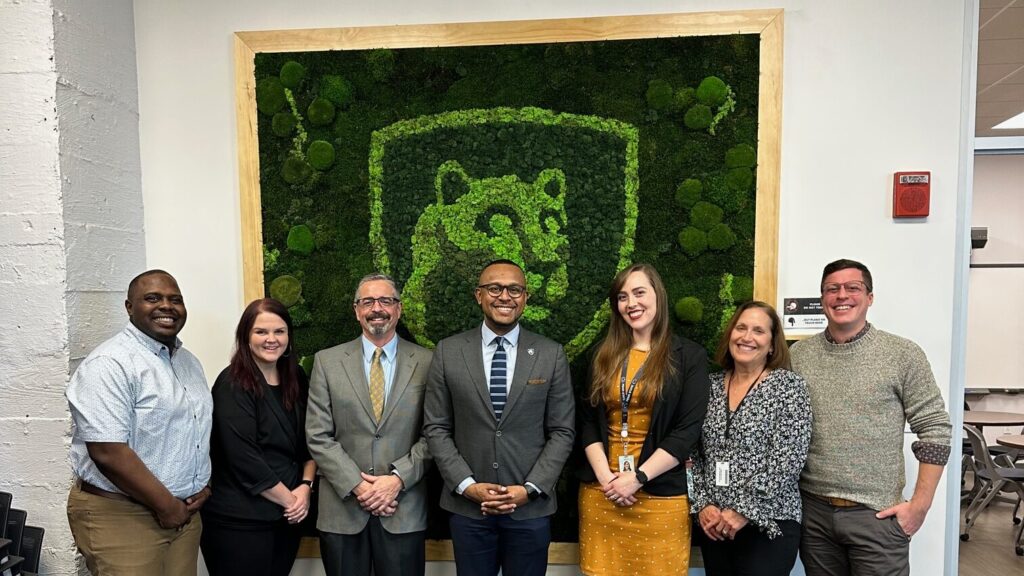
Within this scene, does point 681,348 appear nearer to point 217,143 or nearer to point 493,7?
point 493,7

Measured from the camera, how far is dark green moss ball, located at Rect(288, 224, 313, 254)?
263 centimetres

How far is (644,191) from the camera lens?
2.55m

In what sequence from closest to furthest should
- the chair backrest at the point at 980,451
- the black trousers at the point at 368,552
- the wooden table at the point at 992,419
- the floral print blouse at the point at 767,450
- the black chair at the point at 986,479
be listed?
the floral print blouse at the point at 767,450
the black trousers at the point at 368,552
the black chair at the point at 986,479
the chair backrest at the point at 980,451
the wooden table at the point at 992,419

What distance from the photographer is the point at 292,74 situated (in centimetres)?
261

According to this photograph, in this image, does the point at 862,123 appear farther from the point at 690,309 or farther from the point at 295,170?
the point at 295,170

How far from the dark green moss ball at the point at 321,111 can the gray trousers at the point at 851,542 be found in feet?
8.70

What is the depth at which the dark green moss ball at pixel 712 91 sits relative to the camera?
2.48 meters

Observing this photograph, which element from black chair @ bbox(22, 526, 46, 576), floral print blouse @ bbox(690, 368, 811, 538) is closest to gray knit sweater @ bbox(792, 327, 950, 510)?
floral print blouse @ bbox(690, 368, 811, 538)

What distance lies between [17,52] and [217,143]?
79 centimetres

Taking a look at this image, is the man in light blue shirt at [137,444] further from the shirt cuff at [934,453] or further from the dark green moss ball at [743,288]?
the shirt cuff at [934,453]

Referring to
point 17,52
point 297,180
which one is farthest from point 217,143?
point 17,52

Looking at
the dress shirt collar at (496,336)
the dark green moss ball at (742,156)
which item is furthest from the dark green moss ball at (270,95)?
the dark green moss ball at (742,156)

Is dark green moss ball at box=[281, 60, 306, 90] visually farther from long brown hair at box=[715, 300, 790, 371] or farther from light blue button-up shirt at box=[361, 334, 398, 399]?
long brown hair at box=[715, 300, 790, 371]

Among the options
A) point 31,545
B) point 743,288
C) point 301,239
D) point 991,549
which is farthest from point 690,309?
point 991,549
